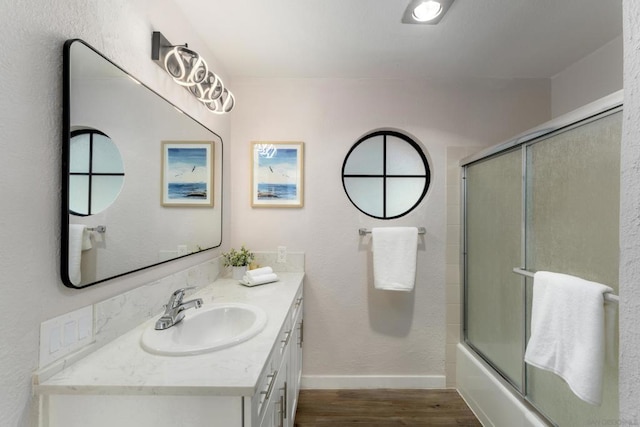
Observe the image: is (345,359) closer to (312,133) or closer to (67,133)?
(312,133)

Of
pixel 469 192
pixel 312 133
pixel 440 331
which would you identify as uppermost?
pixel 312 133

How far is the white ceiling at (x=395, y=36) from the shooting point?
1.37 m

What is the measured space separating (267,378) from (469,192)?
1.79 m

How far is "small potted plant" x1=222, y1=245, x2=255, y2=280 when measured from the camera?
183 cm

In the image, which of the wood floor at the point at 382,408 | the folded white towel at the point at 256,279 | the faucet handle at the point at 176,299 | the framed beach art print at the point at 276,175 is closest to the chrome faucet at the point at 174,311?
the faucet handle at the point at 176,299

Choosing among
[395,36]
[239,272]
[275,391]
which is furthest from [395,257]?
[395,36]

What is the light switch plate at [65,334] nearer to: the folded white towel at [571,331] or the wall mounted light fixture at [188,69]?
the wall mounted light fixture at [188,69]

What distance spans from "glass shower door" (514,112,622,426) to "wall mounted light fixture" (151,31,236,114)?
1.70m

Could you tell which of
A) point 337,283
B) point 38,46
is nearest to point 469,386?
point 337,283

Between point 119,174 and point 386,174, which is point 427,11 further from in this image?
point 119,174

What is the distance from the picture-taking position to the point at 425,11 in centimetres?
138

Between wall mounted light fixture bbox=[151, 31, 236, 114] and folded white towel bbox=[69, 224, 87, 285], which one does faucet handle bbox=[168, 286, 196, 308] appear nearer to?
folded white towel bbox=[69, 224, 87, 285]

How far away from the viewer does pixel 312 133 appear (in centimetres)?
205

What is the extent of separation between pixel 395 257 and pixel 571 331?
0.98 metres
